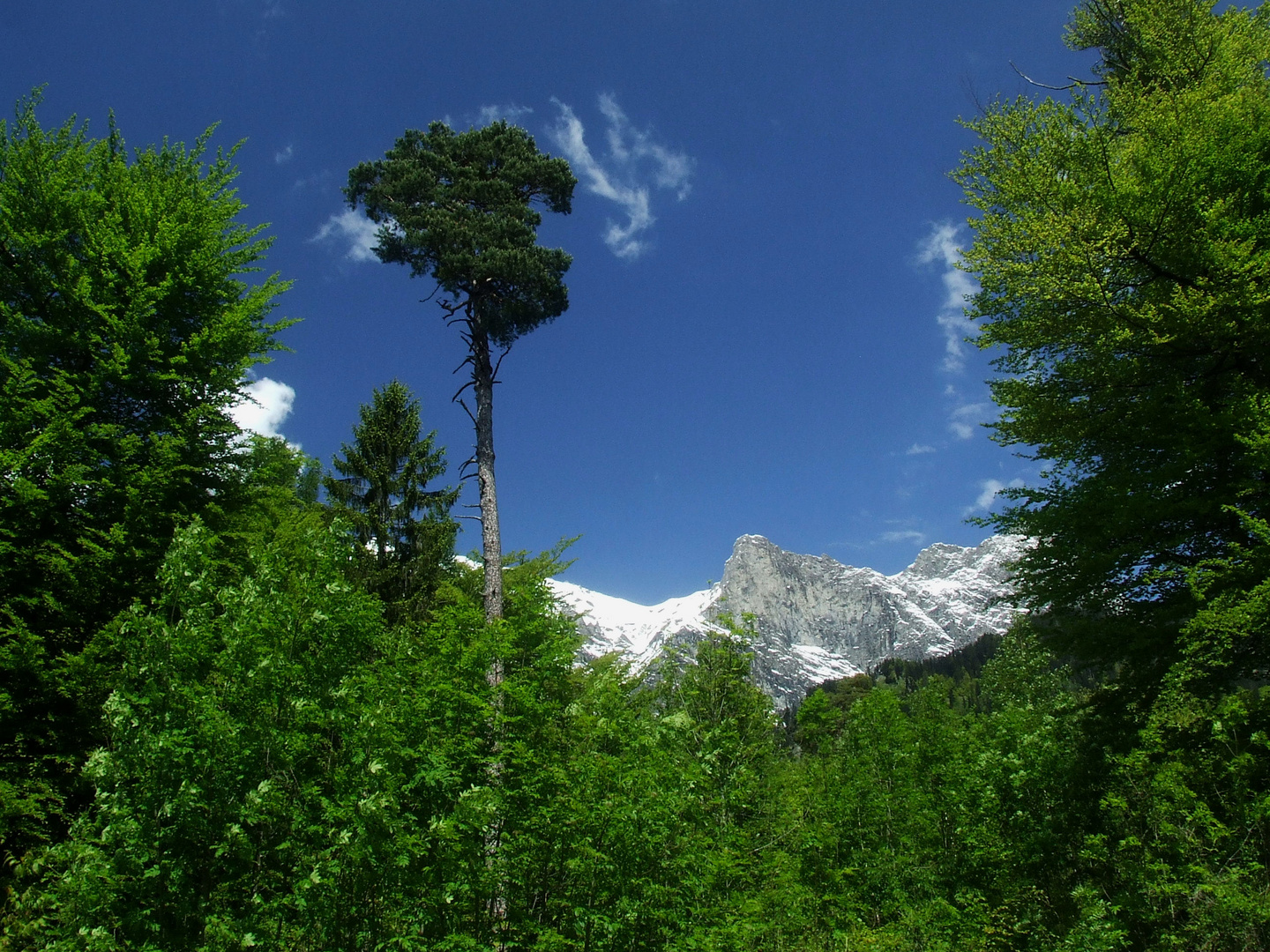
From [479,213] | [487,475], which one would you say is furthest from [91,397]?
[479,213]

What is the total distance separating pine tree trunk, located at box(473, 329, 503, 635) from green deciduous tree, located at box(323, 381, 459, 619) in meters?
4.56

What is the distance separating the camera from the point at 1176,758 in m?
8.12

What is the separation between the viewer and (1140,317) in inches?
356

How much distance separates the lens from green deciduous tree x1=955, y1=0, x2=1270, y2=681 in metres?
8.91

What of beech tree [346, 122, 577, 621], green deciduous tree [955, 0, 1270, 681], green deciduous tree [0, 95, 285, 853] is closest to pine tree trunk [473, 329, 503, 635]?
beech tree [346, 122, 577, 621]

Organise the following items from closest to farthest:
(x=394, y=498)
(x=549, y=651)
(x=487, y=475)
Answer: (x=549, y=651)
(x=487, y=475)
(x=394, y=498)

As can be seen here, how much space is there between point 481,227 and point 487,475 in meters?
4.73

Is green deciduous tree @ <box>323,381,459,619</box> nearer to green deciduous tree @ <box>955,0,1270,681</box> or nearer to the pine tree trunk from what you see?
the pine tree trunk

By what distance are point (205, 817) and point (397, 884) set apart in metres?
1.59

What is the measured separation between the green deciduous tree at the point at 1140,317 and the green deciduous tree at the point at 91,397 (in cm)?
1254

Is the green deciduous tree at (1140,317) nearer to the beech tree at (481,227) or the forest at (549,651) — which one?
the forest at (549,651)

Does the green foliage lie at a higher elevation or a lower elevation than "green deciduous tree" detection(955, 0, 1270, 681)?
higher

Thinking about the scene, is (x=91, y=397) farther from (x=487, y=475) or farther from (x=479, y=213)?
(x=479, y=213)

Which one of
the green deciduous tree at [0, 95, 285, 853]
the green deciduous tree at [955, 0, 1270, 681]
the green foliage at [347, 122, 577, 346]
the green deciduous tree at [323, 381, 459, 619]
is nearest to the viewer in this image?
the green deciduous tree at [0, 95, 285, 853]
